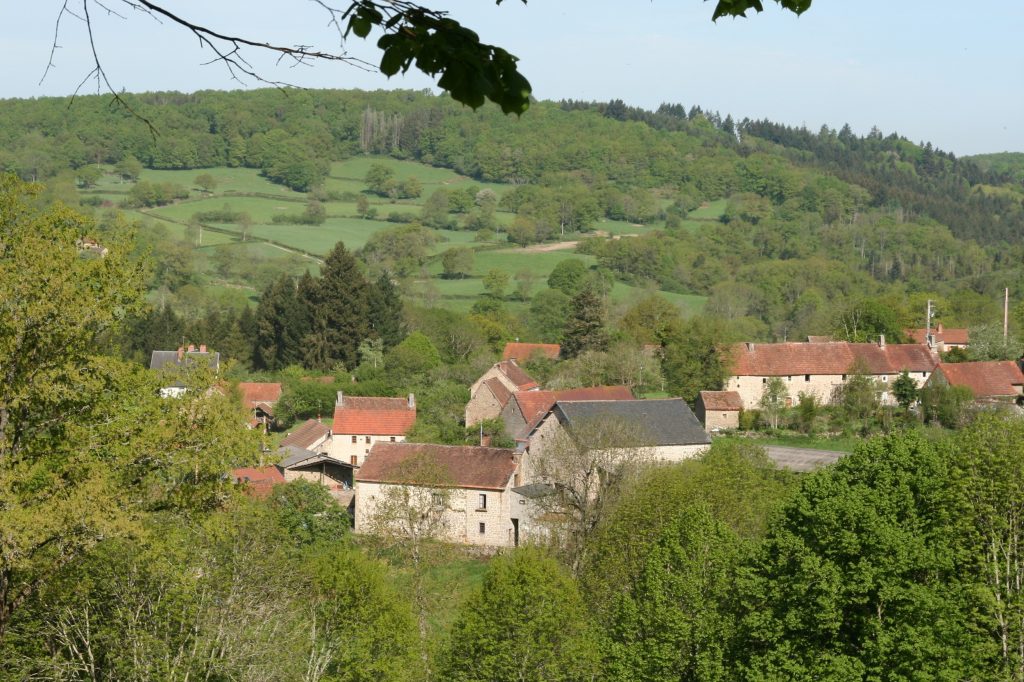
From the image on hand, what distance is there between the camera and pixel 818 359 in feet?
192

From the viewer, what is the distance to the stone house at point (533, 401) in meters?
47.6

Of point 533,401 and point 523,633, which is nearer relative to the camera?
point 523,633

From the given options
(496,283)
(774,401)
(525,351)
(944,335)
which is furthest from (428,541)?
(496,283)

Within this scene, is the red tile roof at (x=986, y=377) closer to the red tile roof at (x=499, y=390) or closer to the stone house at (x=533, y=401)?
the stone house at (x=533, y=401)

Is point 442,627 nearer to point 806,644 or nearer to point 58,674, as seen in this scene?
point 806,644

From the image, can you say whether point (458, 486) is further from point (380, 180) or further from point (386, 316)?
point (380, 180)

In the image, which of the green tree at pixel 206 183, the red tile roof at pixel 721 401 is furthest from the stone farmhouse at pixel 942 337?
the green tree at pixel 206 183

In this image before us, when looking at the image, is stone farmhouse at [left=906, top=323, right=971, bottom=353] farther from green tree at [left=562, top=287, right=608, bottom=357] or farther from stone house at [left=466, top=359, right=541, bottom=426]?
stone house at [left=466, top=359, right=541, bottom=426]

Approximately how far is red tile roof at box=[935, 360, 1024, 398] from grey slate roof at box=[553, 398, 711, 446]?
17.3 metres

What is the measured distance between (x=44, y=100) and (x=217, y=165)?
94.8 ft

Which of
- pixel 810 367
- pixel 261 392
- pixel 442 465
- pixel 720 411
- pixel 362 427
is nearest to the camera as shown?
pixel 442 465

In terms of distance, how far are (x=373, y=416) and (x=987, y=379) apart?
28.1m

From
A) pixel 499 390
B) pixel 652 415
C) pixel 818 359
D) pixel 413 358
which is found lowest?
pixel 499 390

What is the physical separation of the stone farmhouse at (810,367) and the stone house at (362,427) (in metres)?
16.9
